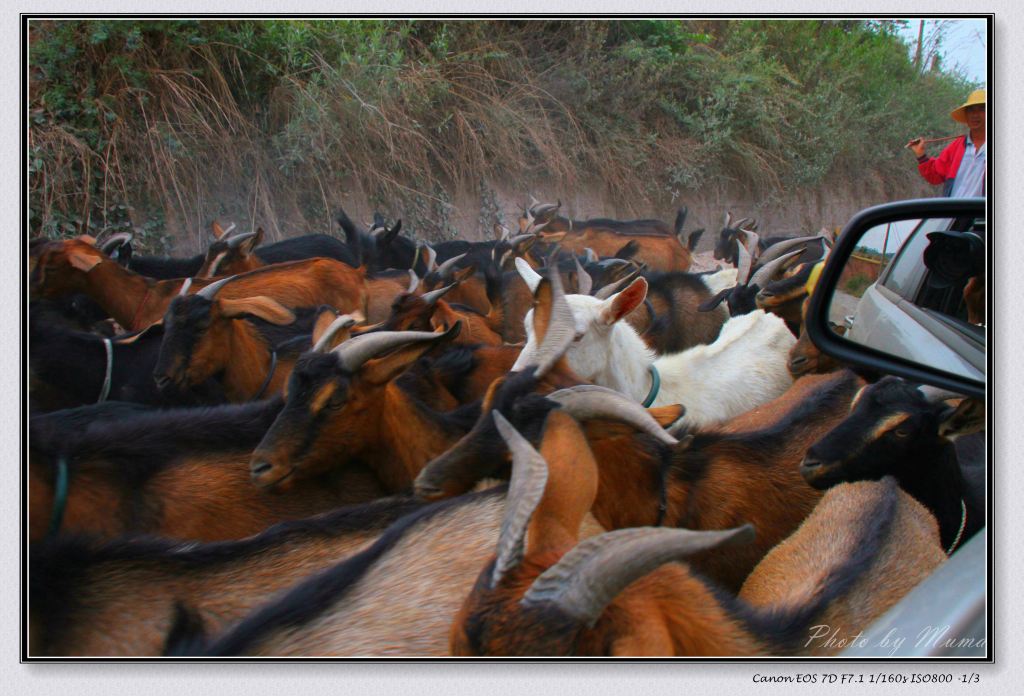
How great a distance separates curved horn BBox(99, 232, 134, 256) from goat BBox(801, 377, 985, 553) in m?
7.20

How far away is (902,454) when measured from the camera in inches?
122

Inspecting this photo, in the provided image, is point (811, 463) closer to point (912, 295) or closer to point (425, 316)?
point (912, 295)

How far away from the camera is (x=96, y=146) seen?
8734 mm

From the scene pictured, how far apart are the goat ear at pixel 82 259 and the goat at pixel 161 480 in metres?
3.17

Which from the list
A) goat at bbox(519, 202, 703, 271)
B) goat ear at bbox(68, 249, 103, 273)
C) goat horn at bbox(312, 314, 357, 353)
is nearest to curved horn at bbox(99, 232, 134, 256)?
goat ear at bbox(68, 249, 103, 273)

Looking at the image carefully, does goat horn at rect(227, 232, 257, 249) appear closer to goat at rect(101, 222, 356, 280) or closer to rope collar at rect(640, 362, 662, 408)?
goat at rect(101, 222, 356, 280)

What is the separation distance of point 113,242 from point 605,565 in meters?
7.56

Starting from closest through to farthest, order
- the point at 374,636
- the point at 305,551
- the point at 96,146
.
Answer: the point at 374,636
the point at 305,551
the point at 96,146

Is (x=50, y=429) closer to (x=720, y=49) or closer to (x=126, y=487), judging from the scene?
(x=126, y=487)

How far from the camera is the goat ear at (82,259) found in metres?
6.46

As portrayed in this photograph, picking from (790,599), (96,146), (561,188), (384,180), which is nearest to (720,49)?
(561,188)

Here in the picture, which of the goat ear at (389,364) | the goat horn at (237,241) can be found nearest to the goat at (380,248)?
the goat horn at (237,241)

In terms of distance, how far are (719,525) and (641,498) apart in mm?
347

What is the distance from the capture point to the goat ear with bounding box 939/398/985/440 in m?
2.86
